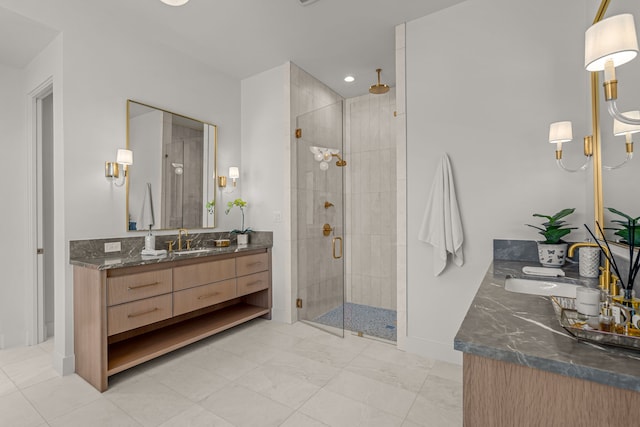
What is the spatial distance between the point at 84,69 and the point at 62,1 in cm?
47

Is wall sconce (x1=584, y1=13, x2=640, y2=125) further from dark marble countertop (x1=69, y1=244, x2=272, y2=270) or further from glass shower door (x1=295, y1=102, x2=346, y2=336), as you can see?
dark marble countertop (x1=69, y1=244, x2=272, y2=270)

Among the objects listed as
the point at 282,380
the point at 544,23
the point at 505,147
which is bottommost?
the point at 282,380

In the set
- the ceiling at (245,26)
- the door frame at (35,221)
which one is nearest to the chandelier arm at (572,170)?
the ceiling at (245,26)

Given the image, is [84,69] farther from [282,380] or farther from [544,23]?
[544,23]

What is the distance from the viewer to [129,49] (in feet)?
8.75

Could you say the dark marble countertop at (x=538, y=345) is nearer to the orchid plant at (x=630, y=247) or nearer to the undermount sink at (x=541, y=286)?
the orchid plant at (x=630, y=247)

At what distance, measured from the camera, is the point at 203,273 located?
2.68m

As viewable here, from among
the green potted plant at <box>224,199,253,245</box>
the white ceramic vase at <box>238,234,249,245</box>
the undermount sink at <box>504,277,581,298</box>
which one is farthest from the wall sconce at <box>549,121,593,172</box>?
the white ceramic vase at <box>238,234,249,245</box>

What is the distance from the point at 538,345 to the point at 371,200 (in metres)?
3.31

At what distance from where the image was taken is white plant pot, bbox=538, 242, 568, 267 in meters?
1.87

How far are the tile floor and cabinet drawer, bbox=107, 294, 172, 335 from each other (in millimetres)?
391

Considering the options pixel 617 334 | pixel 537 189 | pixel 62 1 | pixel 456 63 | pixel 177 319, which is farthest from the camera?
pixel 177 319

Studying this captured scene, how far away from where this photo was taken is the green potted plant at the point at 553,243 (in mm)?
1869

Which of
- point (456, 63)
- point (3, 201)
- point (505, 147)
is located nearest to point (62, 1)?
point (3, 201)
